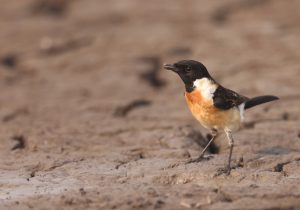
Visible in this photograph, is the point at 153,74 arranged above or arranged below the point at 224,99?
below

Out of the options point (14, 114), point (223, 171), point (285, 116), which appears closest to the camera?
point (223, 171)

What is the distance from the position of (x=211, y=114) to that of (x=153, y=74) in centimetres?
412

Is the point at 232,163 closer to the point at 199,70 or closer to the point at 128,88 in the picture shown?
the point at 199,70

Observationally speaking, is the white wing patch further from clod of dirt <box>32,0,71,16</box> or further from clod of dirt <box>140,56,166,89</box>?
clod of dirt <box>32,0,71,16</box>

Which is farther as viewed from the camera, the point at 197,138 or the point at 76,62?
the point at 76,62

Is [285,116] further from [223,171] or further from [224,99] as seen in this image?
[223,171]

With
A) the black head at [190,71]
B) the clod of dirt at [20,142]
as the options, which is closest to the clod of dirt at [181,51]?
the clod of dirt at [20,142]

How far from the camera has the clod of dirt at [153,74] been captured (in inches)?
393

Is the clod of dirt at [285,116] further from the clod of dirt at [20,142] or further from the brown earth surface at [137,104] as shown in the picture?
the clod of dirt at [20,142]

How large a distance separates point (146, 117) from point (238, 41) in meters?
3.35

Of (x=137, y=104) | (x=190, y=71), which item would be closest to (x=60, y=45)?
(x=137, y=104)

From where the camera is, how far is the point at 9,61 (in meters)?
11.1

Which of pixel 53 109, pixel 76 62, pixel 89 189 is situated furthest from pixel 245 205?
pixel 76 62

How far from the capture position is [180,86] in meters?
9.74
